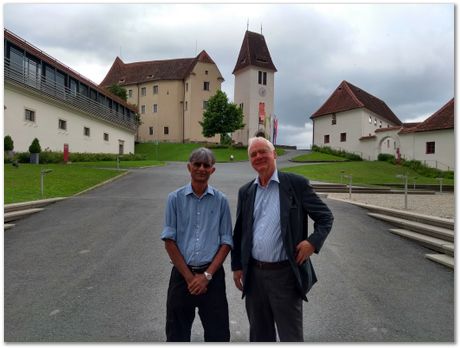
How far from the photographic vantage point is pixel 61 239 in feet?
22.4

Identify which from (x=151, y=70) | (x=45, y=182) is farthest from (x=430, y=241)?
(x=151, y=70)

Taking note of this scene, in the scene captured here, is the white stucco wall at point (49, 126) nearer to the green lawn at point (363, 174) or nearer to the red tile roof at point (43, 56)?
the red tile roof at point (43, 56)

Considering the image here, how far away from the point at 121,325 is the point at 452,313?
12.8ft

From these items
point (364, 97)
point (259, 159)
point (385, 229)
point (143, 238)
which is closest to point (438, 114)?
point (364, 97)

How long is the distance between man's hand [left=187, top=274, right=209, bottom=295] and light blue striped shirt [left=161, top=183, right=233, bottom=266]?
102 mm

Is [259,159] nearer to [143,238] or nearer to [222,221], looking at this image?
[222,221]

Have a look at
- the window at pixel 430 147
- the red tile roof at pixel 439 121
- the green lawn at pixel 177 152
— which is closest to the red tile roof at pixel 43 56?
the green lawn at pixel 177 152

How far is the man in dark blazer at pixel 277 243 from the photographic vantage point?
2541 mm

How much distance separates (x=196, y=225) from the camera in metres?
2.63

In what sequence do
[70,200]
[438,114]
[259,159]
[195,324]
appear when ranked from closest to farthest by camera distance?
[259,159], [195,324], [70,200], [438,114]

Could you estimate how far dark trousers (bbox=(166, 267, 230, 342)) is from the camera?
8.70 ft

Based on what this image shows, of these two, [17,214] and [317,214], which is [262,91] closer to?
[17,214]

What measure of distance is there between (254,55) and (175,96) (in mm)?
13815

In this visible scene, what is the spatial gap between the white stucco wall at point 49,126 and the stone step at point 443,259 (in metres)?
21.5
